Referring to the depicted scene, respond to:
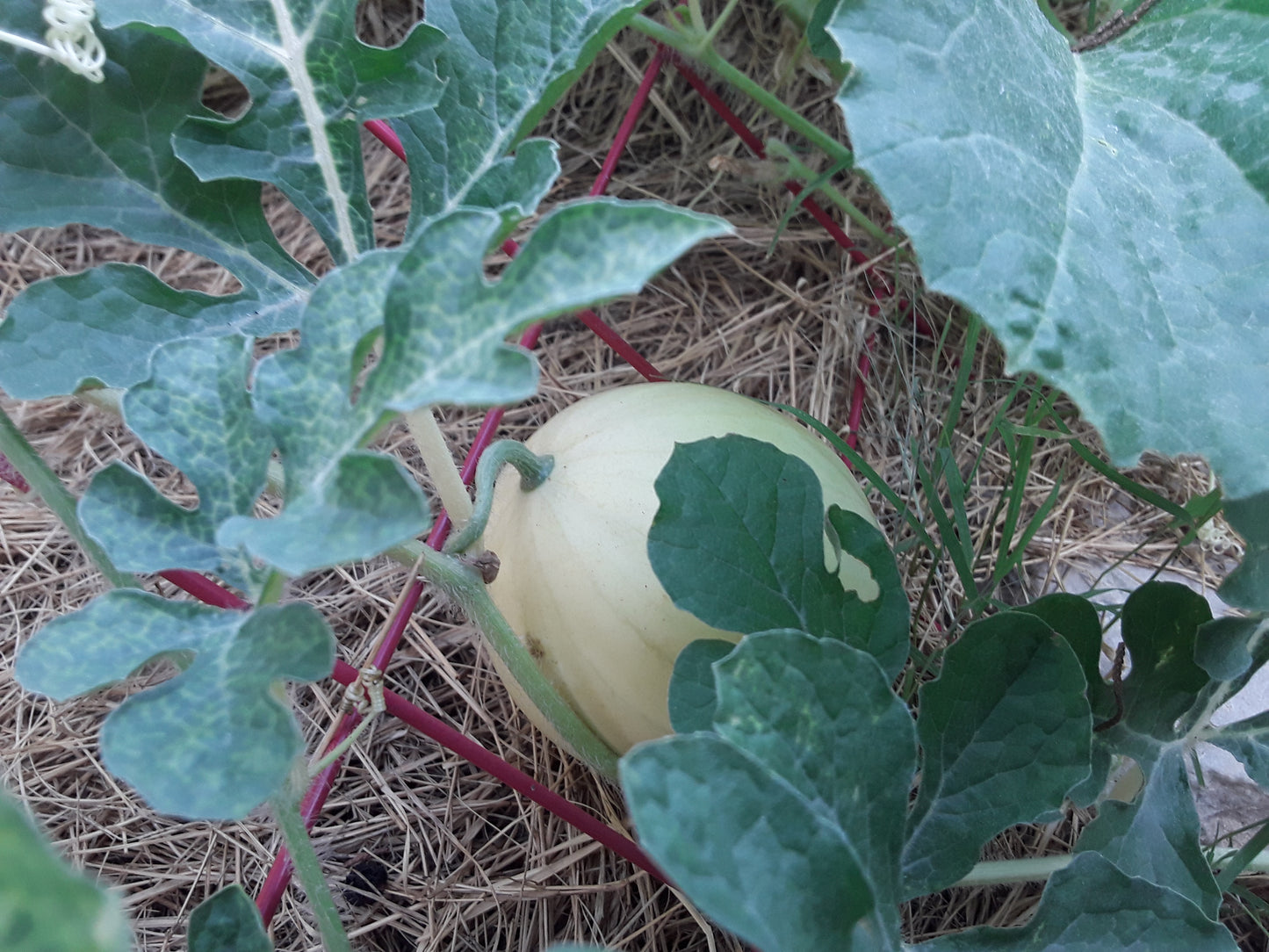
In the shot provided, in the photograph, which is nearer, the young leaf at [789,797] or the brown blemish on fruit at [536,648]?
the young leaf at [789,797]

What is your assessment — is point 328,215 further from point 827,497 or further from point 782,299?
point 782,299

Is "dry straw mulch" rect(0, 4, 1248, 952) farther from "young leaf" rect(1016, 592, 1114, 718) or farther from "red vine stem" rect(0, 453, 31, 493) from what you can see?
"young leaf" rect(1016, 592, 1114, 718)

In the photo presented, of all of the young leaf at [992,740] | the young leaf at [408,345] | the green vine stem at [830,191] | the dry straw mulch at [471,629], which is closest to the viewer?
the young leaf at [408,345]

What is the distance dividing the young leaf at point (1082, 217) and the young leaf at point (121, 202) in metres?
0.49

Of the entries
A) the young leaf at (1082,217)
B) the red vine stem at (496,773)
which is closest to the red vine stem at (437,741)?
the red vine stem at (496,773)

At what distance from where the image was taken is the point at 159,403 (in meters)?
0.56

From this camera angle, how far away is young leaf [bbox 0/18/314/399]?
0.72 m

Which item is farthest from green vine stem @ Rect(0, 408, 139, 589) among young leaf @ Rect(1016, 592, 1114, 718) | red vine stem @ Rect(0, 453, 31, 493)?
young leaf @ Rect(1016, 592, 1114, 718)

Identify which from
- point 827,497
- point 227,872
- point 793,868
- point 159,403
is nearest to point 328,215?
point 159,403

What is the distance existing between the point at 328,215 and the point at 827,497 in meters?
0.49

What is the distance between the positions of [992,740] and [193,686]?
52cm

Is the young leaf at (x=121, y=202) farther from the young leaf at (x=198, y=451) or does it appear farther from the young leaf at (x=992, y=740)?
the young leaf at (x=992, y=740)

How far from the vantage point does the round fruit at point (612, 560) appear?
82 centimetres

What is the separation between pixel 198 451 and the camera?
561 mm
